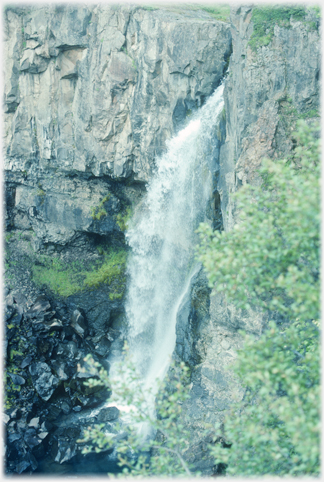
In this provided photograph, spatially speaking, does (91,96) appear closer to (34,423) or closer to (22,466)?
(34,423)

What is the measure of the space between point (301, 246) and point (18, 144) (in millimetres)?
18286

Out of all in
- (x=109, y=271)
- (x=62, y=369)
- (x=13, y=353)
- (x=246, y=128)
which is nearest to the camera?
(x=246, y=128)

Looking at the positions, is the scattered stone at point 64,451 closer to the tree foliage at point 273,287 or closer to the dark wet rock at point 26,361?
the dark wet rock at point 26,361

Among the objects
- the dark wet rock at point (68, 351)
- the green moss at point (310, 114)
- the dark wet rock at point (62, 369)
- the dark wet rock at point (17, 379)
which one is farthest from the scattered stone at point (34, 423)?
the green moss at point (310, 114)

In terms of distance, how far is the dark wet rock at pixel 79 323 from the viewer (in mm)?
19531

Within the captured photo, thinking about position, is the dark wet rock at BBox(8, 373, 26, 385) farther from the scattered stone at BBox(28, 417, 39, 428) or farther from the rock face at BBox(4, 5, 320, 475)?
the scattered stone at BBox(28, 417, 39, 428)

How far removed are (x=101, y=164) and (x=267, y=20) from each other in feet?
33.6

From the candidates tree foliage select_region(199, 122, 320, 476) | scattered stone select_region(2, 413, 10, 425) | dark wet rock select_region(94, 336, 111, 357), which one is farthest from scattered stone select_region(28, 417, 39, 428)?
tree foliage select_region(199, 122, 320, 476)

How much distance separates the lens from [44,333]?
61.5 feet

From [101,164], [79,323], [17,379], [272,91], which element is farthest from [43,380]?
[272,91]

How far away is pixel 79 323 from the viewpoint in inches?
775

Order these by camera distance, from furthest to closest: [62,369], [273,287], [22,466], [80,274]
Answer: [80,274]
[62,369]
[22,466]
[273,287]

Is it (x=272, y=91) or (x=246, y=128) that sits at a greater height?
(x=272, y=91)

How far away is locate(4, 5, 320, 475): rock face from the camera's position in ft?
38.8
